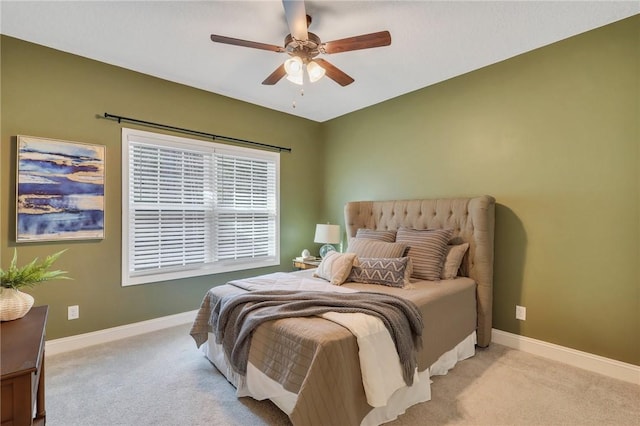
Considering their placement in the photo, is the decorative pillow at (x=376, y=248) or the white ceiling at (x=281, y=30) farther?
the decorative pillow at (x=376, y=248)

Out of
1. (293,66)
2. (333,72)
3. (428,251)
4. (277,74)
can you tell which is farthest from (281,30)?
(428,251)

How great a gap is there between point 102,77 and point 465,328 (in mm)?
4159

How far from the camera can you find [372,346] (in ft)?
5.57

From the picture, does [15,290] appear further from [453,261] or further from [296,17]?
[453,261]

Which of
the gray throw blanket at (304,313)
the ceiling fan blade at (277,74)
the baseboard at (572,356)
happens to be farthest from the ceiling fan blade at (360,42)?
the baseboard at (572,356)

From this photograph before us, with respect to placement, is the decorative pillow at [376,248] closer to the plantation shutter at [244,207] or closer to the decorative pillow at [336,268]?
the decorative pillow at [336,268]

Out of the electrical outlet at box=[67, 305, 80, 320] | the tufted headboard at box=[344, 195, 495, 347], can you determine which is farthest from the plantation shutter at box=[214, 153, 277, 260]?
the tufted headboard at box=[344, 195, 495, 347]

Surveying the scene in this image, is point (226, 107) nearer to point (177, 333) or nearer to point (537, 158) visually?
point (177, 333)

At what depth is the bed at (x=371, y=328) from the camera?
1.56m

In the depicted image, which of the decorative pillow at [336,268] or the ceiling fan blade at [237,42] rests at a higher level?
the ceiling fan blade at [237,42]

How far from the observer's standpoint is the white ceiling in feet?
7.37

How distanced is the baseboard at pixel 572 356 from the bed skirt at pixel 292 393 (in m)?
0.78

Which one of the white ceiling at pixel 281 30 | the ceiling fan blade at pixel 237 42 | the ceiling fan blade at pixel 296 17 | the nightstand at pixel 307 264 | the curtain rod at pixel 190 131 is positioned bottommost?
the nightstand at pixel 307 264

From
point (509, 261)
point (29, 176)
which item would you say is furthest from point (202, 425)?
point (509, 261)
